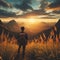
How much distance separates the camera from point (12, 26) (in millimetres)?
9328

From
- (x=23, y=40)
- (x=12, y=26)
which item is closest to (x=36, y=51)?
(x=23, y=40)

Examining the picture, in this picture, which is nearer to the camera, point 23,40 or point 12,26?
point 23,40

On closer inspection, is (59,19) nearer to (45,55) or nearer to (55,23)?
(55,23)

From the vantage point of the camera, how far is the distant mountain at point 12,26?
Answer: 9305mm

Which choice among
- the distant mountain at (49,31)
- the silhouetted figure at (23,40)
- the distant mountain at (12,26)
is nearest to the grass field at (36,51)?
the silhouetted figure at (23,40)

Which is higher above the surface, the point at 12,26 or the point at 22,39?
the point at 12,26

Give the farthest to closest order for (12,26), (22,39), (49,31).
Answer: (12,26) → (49,31) → (22,39)

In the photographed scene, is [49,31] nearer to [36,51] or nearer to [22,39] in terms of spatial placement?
[36,51]

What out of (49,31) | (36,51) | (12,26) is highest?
(12,26)

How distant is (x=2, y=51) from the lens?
30.0 feet

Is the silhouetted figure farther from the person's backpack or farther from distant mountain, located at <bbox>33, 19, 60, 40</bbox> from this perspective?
distant mountain, located at <bbox>33, 19, 60, 40</bbox>

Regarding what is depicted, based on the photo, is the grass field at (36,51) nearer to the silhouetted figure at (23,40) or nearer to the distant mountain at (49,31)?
the silhouetted figure at (23,40)

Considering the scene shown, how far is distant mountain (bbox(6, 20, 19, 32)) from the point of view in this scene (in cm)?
930

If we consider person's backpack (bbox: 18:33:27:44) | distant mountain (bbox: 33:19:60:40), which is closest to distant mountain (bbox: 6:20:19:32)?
person's backpack (bbox: 18:33:27:44)
